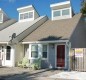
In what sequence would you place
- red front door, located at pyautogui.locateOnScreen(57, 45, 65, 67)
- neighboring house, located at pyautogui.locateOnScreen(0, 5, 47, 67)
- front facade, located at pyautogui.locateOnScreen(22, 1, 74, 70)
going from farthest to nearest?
neighboring house, located at pyautogui.locateOnScreen(0, 5, 47, 67), red front door, located at pyautogui.locateOnScreen(57, 45, 65, 67), front facade, located at pyautogui.locateOnScreen(22, 1, 74, 70)

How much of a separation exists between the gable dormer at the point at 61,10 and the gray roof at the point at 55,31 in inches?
39.5

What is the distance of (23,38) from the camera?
2311 cm

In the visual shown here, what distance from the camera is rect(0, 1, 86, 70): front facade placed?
1984cm

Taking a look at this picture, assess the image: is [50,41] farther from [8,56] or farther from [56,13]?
[56,13]

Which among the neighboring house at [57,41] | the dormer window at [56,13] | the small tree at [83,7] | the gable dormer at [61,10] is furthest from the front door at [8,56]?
the small tree at [83,7]

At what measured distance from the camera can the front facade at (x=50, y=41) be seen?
19844 mm

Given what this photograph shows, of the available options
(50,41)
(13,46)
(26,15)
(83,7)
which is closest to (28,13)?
(26,15)

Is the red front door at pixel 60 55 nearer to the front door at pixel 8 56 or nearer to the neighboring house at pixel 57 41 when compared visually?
the neighboring house at pixel 57 41

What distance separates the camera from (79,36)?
23047mm

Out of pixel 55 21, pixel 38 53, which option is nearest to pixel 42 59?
pixel 38 53

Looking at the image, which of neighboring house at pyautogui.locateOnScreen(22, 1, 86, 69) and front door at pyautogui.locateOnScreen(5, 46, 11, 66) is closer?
neighboring house at pyautogui.locateOnScreen(22, 1, 86, 69)

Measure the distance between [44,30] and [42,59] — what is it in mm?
4284

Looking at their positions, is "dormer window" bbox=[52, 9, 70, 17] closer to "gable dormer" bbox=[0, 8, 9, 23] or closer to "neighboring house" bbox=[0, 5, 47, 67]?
"neighboring house" bbox=[0, 5, 47, 67]

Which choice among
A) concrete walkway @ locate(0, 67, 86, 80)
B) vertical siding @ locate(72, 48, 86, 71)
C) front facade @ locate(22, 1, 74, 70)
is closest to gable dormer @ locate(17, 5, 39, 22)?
front facade @ locate(22, 1, 74, 70)
